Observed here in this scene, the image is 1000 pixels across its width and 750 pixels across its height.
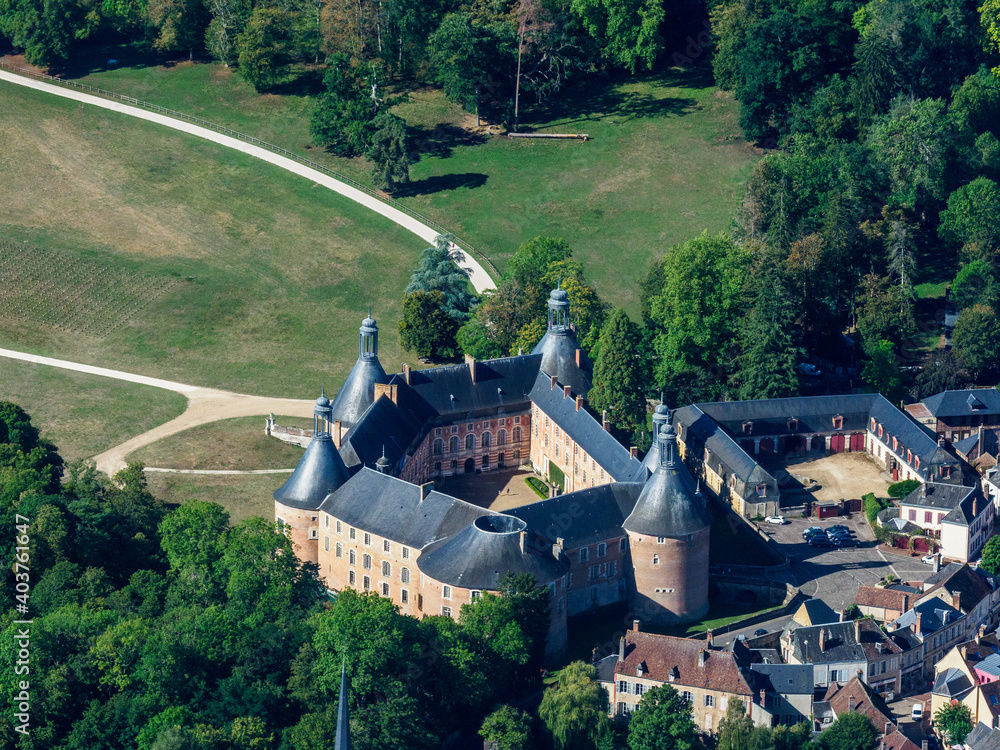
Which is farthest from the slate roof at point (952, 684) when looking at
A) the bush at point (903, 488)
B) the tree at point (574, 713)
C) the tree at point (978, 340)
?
the tree at point (978, 340)

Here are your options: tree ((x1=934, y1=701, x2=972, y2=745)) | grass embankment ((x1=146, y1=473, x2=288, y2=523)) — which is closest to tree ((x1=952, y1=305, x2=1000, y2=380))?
tree ((x1=934, y1=701, x2=972, y2=745))

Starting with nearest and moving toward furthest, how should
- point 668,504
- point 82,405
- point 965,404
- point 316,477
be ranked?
1. point 668,504
2. point 316,477
3. point 965,404
4. point 82,405

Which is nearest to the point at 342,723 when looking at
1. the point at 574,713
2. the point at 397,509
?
the point at 574,713

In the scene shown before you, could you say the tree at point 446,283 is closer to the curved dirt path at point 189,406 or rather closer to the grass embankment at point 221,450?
the curved dirt path at point 189,406

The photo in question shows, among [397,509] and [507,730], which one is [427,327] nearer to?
[397,509]

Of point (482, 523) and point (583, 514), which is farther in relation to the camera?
point (583, 514)

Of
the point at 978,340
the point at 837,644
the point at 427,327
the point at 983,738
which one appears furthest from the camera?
the point at 427,327

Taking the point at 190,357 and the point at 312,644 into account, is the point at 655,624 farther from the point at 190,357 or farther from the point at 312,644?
the point at 190,357

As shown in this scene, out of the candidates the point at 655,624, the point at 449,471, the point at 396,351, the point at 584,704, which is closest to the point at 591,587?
the point at 655,624
